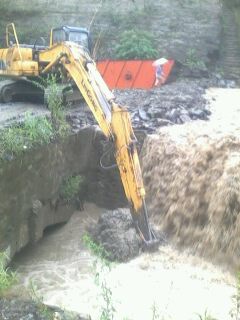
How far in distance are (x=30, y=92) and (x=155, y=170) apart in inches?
144

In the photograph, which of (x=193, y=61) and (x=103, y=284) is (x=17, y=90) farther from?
(x=193, y=61)

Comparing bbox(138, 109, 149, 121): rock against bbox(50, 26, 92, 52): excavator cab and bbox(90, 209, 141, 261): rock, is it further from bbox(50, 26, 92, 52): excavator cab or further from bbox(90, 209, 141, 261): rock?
bbox(90, 209, 141, 261): rock

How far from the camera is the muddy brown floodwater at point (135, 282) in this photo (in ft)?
20.5

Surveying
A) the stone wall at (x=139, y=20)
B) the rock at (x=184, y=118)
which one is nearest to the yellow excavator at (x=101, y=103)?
the rock at (x=184, y=118)

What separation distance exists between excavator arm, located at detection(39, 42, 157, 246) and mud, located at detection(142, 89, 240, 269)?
26.7 inches

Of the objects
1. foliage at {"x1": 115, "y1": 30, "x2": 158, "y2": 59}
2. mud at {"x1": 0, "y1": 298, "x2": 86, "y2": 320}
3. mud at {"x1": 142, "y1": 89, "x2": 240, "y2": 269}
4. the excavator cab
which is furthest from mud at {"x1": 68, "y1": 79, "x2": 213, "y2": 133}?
mud at {"x1": 0, "y1": 298, "x2": 86, "y2": 320}

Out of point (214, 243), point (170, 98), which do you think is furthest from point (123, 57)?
point (214, 243)

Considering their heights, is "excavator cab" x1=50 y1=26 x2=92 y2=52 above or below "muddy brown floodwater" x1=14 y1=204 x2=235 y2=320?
above

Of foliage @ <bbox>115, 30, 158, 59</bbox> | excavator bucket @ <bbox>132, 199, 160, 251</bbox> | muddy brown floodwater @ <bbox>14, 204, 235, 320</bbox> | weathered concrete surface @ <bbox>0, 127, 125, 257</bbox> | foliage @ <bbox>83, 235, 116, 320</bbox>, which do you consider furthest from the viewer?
foliage @ <bbox>115, 30, 158, 59</bbox>

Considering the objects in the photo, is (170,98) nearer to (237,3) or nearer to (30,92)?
(30,92)

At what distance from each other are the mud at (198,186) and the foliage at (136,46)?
25.3ft

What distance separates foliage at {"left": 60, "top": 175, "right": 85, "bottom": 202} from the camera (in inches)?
351

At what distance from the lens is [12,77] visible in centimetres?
1051

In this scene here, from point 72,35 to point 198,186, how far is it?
5029mm
